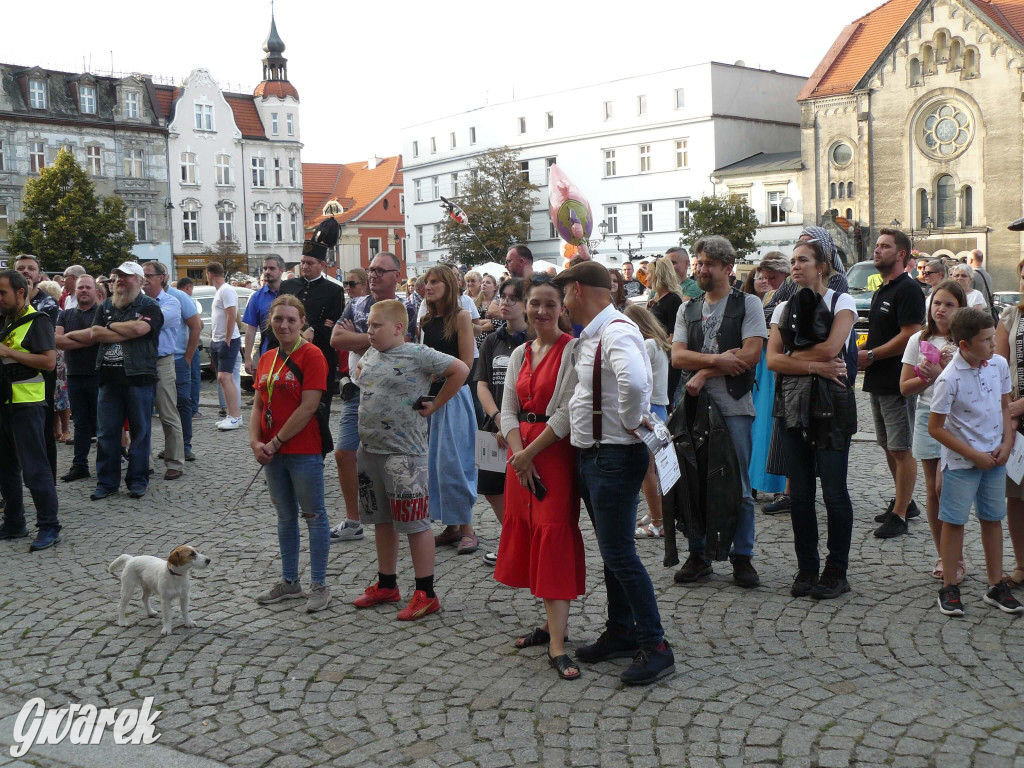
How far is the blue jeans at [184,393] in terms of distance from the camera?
11102 mm

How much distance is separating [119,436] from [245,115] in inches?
2499

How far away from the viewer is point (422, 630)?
209 inches

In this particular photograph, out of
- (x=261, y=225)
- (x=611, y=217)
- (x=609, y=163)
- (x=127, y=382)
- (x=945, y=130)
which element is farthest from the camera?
(x=261, y=225)

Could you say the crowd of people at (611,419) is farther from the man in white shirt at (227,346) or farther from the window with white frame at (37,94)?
the window with white frame at (37,94)

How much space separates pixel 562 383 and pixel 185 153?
64500 mm

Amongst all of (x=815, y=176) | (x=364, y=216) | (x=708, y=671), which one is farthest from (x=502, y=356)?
(x=364, y=216)

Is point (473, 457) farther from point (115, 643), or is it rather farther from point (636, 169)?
point (636, 169)

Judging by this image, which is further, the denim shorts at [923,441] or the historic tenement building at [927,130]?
the historic tenement building at [927,130]

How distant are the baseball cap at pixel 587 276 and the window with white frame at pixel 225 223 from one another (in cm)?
6427

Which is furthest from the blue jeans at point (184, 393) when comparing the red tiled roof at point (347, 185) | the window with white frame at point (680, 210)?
the red tiled roof at point (347, 185)

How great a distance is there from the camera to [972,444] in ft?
17.3

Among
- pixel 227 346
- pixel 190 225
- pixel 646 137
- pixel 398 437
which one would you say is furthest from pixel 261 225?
pixel 398 437

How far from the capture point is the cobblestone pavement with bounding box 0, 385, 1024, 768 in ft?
12.8

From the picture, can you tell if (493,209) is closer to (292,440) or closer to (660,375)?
(660,375)
